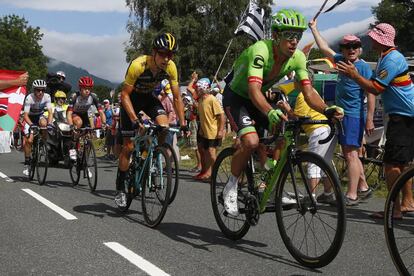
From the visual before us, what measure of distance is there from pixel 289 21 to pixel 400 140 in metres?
2.31

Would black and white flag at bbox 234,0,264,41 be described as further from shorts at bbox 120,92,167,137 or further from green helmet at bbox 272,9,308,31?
green helmet at bbox 272,9,308,31

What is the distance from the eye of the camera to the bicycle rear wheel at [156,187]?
5793 mm

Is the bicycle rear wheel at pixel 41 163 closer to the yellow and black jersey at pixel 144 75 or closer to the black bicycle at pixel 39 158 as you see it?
the black bicycle at pixel 39 158

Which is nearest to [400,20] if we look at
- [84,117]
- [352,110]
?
[84,117]

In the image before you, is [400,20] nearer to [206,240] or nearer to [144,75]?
[144,75]

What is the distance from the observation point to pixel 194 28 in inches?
1884

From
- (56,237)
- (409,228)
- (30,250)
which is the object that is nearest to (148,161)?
(56,237)

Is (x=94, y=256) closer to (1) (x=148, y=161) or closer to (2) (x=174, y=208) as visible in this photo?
(1) (x=148, y=161)

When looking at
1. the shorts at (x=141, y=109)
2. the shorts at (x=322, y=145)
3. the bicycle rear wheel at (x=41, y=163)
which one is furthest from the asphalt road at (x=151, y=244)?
the bicycle rear wheel at (x=41, y=163)

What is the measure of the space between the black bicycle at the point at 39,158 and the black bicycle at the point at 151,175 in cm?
382

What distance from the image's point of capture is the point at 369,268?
443 cm

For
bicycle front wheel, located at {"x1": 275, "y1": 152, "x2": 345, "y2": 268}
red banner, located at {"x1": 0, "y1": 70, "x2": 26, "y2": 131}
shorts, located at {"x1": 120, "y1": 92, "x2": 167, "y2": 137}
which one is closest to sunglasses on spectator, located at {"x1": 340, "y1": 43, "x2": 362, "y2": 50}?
shorts, located at {"x1": 120, "y1": 92, "x2": 167, "y2": 137}

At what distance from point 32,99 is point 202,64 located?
39270 mm

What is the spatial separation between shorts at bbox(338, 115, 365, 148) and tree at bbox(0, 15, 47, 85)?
91.6 meters
